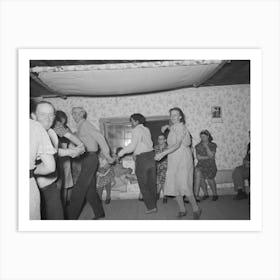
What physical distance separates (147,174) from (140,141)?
0.21 metres

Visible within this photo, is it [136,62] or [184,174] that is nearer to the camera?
[136,62]

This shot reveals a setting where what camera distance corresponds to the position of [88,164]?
6.06ft

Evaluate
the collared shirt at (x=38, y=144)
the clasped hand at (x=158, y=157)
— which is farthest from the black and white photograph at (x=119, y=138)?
the clasped hand at (x=158, y=157)

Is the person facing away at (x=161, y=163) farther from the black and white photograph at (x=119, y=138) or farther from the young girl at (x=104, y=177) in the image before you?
the young girl at (x=104, y=177)

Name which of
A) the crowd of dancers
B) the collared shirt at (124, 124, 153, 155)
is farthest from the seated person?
the collared shirt at (124, 124, 153, 155)

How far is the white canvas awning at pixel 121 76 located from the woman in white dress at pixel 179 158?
0.22 metres

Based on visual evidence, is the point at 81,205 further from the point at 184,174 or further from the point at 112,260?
the point at 184,174

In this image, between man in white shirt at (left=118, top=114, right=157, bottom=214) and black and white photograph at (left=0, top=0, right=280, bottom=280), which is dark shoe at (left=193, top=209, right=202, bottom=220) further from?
man in white shirt at (left=118, top=114, right=157, bottom=214)

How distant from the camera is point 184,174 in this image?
1903 mm

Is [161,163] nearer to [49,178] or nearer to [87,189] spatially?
[87,189]

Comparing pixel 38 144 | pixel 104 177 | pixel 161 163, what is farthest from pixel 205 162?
pixel 38 144
